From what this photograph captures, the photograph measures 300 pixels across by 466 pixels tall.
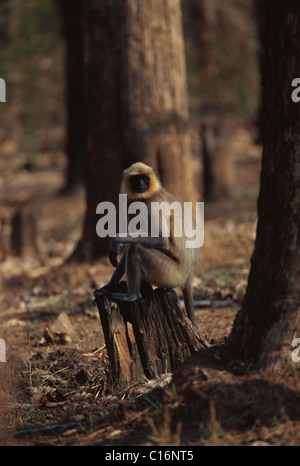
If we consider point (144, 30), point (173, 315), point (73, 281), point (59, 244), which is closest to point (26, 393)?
point (173, 315)

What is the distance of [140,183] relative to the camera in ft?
16.1

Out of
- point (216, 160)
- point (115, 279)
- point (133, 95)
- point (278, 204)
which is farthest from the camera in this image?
point (216, 160)

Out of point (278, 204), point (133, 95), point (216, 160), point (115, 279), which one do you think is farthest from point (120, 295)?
point (216, 160)

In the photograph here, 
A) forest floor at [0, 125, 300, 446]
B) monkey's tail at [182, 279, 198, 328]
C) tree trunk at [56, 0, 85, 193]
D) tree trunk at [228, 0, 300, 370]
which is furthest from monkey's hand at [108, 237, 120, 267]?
tree trunk at [56, 0, 85, 193]

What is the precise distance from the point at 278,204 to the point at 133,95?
14.0 feet

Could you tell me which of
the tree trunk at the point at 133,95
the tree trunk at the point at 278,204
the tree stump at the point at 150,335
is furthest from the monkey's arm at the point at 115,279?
the tree trunk at the point at 133,95

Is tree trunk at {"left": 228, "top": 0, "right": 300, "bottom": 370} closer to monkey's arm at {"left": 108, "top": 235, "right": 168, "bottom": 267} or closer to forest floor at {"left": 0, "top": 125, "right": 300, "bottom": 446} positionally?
forest floor at {"left": 0, "top": 125, "right": 300, "bottom": 446}

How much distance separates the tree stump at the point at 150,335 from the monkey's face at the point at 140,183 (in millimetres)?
1103

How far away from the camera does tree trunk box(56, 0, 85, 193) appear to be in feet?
42.1

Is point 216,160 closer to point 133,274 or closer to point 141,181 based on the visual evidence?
point 141,181

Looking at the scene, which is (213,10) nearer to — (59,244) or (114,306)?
(59,244)

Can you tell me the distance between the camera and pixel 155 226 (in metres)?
4.86

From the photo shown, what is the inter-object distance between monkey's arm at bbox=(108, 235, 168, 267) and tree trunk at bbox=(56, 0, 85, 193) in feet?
29.2

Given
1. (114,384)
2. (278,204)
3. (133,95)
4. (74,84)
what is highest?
(74,84)
